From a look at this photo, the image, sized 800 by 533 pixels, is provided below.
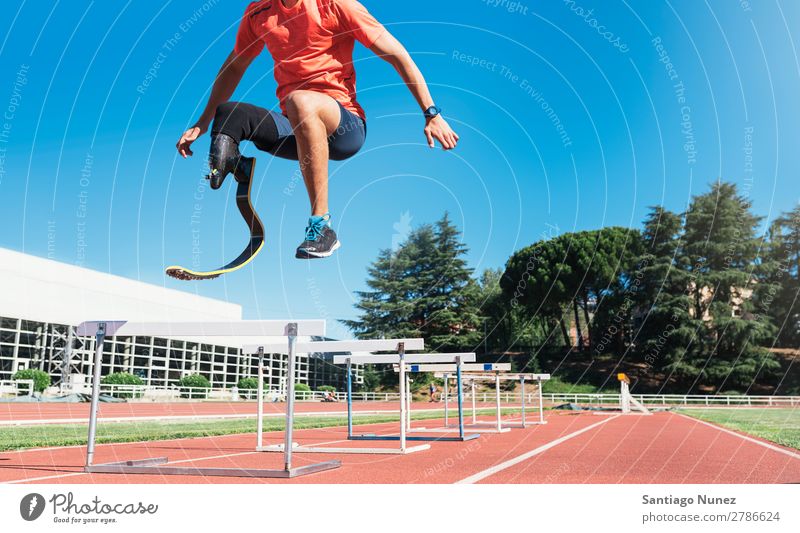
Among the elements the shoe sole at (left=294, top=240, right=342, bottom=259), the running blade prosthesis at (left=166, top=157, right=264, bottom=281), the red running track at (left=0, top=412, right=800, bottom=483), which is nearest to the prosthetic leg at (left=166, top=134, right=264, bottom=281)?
the running blade prosthesis at (left=166, top=157, right=264, bottom=281)

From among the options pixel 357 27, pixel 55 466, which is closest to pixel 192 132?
pixel 357 27

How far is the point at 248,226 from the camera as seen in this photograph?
3.44m

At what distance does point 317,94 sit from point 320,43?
415 millimetres

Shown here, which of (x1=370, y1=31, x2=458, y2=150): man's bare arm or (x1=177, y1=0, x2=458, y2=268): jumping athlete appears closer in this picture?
(x1=177, y1=0, x2=458, y2=268): jumping athlete

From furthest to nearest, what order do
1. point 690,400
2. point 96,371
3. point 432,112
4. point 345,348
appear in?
point 690,400, point 345,348, point 96,371, point 432,112

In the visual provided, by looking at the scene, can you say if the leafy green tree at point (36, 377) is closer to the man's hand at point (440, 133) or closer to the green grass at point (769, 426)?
the green grass at point (769, 426)

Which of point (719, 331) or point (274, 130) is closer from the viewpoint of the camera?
point (274, 130)

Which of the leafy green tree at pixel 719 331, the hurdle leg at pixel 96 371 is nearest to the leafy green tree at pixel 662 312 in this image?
the leafy green tree at pixel 719 331

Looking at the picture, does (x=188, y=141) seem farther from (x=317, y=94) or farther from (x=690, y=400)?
(x=690, y=400)

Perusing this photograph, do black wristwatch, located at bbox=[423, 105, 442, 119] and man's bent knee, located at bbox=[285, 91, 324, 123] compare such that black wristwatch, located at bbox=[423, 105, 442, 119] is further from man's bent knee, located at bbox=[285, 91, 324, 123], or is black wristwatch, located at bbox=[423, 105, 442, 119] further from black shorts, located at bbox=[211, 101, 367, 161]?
man's bent knee, located at bbox=[285, 91, 324, 123]

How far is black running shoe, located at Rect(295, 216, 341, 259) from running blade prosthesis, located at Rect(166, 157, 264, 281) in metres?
0.24

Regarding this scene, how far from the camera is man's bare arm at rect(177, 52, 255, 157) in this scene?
398cm

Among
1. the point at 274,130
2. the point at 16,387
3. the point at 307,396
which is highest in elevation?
the point at 274,130

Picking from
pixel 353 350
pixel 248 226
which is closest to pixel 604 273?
pixel 353 350
